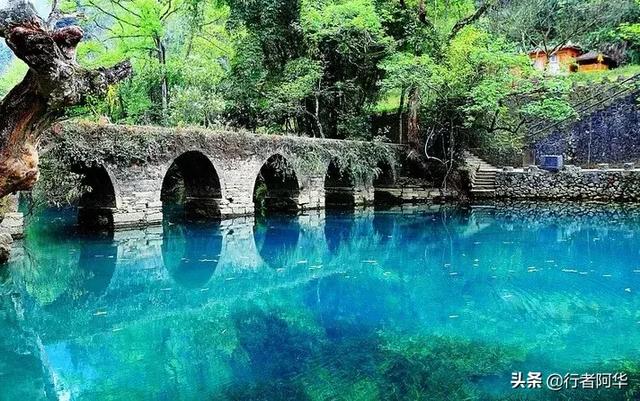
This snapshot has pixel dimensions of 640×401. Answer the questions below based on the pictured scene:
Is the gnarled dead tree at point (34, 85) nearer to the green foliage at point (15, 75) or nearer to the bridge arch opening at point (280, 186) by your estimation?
the bridge arch opening at point (280, 186)

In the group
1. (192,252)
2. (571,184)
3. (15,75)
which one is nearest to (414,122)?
(571,184)

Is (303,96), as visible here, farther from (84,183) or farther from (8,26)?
(8,26)

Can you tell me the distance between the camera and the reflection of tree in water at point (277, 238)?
40.6 ft

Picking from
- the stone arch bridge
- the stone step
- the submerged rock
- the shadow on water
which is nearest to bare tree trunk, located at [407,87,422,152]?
the stone arch bridge

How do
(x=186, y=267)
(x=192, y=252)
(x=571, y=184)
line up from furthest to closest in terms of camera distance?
(x=571, y=184) < (x=192, y=252) < (x=186, y=267)

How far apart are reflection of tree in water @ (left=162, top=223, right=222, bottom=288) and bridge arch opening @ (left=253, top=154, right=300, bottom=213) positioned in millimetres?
3908

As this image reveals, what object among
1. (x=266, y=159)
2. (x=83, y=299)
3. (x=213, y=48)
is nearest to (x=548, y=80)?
(x=266, y=159)

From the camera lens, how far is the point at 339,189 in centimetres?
2312

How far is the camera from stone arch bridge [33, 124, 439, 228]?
572 inches

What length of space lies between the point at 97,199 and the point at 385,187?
12700 millimetres

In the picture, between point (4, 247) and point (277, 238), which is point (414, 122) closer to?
point (277, 238)

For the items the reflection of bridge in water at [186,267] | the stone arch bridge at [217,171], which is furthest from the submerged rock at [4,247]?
the stone arch bridge at [217,171]

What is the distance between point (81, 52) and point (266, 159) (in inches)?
363

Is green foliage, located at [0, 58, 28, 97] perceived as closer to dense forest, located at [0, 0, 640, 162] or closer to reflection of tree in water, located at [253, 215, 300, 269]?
dense forest, located at [0, 0, 640, 162]
